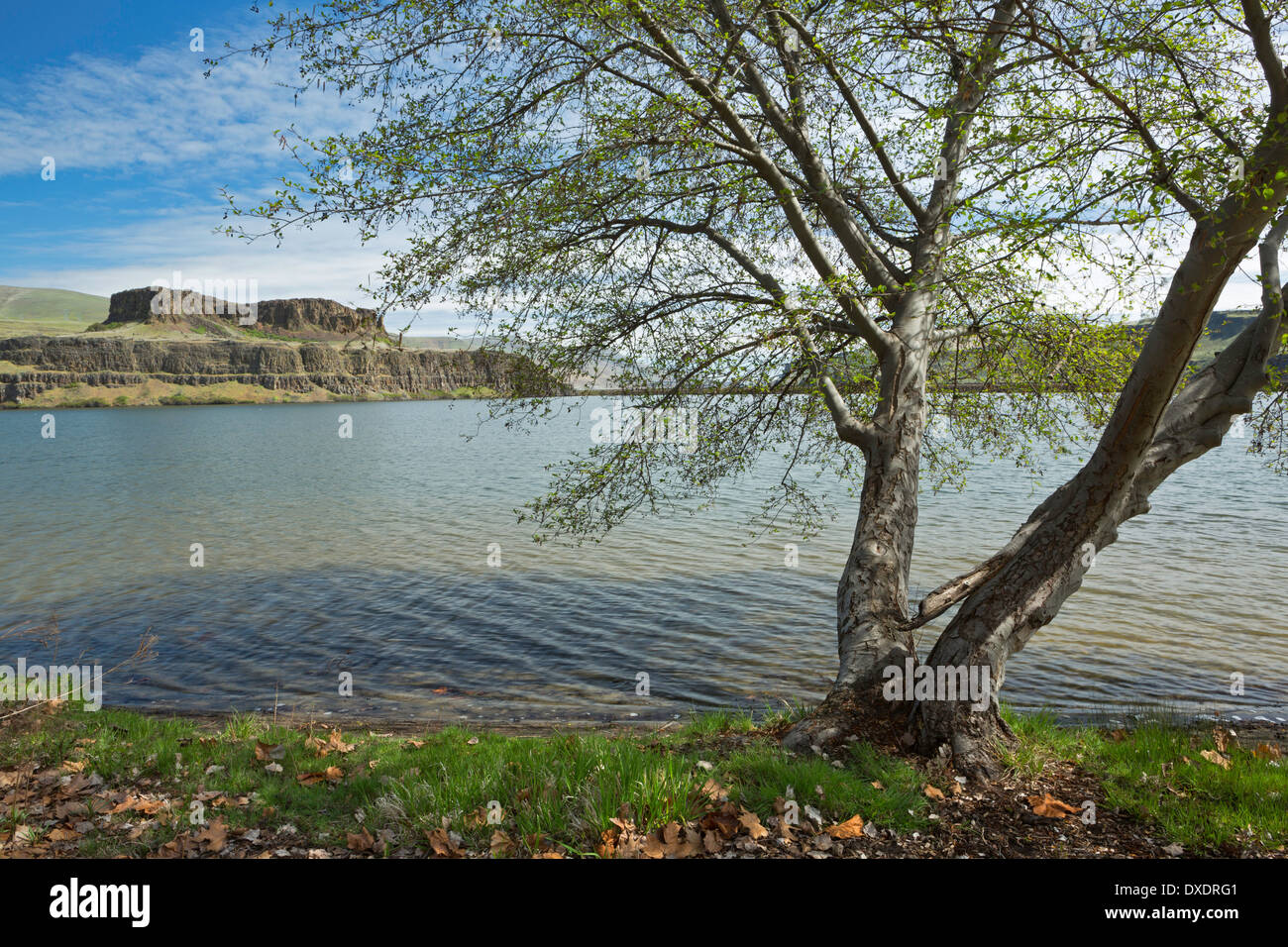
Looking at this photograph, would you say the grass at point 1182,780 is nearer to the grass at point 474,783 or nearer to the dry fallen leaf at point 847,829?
the grass at point 474,783

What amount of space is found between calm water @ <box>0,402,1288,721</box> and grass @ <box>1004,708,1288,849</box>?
15.8 ft

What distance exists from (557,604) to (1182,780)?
46.2 feet

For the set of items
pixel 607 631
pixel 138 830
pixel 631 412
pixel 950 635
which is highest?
pixel 631 412

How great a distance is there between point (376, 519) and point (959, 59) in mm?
28621

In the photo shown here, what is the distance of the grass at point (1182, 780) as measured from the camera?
553cm

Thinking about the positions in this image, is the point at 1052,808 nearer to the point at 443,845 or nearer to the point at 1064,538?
the point at 1064,538

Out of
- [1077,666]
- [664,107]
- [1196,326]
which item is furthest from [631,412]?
[1077,666]

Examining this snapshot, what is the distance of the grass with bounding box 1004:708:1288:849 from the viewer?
5527 millimetres

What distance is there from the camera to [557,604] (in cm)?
1878

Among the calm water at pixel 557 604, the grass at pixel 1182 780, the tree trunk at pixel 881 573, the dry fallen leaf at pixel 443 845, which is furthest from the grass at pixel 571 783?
the calm water at pixel 557 604

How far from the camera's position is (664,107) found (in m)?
8.51

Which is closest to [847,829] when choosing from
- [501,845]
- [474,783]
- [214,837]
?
[501,845]

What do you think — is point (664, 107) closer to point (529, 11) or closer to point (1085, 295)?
point (529, 11)

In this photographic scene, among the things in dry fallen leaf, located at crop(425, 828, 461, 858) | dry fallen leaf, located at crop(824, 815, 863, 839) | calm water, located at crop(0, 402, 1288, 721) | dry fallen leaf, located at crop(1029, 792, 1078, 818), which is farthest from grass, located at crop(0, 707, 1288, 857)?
calm water, located at crop(0, 402, 1288, 721)
